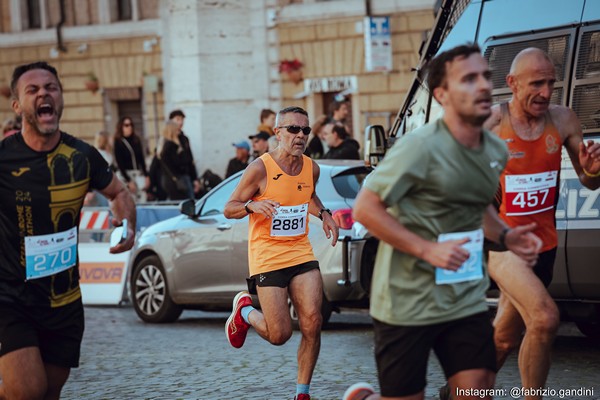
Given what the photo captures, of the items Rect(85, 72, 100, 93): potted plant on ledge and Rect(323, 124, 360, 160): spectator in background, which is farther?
Rect(85, 72, 100, 93): potted plant on ledge

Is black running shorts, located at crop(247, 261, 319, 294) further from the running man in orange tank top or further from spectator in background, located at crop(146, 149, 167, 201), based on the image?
spectator in background, located at crop(146, 149, 167, 201)

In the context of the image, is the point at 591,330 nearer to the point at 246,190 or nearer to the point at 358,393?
the point at 246,190

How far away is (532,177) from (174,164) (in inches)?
510

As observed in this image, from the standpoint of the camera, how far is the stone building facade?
2939 cm

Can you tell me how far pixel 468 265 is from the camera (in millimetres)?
5836

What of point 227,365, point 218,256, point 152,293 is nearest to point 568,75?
point 227,365

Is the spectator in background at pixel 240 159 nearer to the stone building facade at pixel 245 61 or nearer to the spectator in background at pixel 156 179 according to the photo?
the spectator in background at pixel 156 179

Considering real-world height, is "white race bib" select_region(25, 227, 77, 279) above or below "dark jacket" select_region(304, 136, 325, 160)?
above

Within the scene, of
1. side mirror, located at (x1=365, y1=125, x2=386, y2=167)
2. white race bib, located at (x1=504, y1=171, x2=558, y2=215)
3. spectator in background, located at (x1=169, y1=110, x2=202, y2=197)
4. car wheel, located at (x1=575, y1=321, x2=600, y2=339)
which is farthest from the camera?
spectator in background, located at (x1=169, y1=110, x2=202, y2=197)

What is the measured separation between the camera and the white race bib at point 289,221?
9.27m

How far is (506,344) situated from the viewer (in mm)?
7836

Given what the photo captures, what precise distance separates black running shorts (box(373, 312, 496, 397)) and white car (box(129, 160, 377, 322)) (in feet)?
18.1

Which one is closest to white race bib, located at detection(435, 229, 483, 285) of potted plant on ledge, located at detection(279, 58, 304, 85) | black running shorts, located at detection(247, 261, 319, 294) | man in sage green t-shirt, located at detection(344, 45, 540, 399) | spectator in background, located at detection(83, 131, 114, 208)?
man in sage green t-shirt, located at detection(344, 45, 540, 399)

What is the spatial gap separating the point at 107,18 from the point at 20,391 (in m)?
29.6
